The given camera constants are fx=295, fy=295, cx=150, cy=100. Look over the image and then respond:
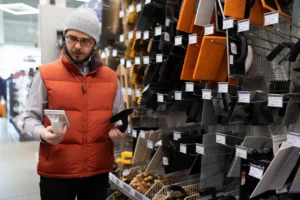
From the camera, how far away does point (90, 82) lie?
152 cm

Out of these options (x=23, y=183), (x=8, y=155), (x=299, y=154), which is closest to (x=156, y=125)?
(x=299, y=154)

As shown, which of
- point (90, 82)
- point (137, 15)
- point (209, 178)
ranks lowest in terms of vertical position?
point (209, 178)

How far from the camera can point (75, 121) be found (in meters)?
1.46

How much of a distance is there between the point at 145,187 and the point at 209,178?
1.78 feet

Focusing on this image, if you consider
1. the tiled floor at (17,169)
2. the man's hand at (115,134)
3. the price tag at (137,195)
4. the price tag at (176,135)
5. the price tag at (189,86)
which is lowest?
the tiled floor at (17,169)

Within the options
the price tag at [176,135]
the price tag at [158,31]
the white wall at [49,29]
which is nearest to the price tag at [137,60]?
the price tag at [158,31]

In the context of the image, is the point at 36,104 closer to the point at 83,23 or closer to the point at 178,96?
the point at 83,23

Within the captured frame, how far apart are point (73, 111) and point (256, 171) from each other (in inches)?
37.1

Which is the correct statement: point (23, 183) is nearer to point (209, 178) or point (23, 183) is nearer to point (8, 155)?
point (8, 155)

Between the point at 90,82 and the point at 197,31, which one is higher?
the point at 197,31

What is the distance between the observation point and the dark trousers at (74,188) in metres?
1.46

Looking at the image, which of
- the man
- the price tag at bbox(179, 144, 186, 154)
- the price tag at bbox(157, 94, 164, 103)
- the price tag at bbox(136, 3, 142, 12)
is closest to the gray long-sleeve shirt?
the man

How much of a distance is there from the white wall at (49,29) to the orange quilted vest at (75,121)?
2351 mm

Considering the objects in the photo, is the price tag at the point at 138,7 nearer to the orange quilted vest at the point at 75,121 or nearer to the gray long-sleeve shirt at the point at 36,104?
the orange quilted vest at the point at 75,121
